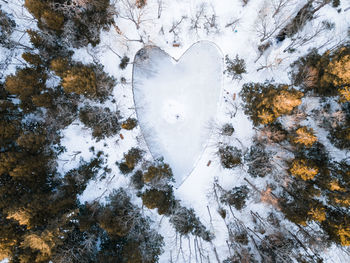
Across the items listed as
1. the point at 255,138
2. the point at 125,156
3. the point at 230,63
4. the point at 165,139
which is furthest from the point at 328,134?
the point at 125,156

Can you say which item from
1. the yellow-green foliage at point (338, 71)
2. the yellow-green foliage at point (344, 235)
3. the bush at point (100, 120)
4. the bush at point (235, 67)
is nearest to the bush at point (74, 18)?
the bush at point (100, 120)

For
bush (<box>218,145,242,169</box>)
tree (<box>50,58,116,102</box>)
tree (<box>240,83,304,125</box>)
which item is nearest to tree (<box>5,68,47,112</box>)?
tree (<box>50,58,116,102</box>)

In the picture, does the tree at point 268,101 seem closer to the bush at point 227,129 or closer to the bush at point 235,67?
the bush at point 235,67

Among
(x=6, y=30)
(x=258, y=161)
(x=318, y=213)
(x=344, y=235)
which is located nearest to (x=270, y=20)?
(x=258, y=161)

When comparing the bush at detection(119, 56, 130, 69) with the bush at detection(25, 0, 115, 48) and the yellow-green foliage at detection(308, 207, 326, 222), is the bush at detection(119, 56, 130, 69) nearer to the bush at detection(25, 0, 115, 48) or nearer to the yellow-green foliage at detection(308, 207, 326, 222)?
the bush at detection(25, 0, 115, 48)

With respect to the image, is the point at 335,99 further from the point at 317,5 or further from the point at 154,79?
the point at 154,79

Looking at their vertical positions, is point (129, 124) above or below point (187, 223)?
above

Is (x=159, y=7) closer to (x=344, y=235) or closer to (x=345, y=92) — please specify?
(x=345, y=92)
